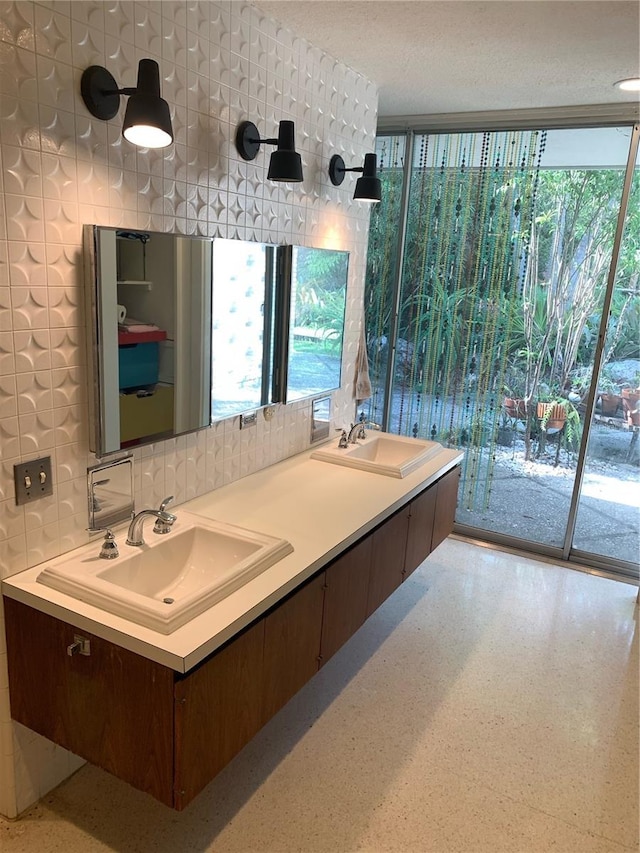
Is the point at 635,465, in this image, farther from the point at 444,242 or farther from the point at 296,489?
the point at 296,489

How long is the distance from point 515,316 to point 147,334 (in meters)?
2.56

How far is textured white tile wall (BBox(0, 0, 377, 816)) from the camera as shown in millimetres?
1689

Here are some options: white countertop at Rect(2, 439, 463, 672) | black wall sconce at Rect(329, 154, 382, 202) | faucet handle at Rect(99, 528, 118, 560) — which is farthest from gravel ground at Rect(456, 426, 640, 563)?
faucet handle at Rect(99, 528, 118, 560)

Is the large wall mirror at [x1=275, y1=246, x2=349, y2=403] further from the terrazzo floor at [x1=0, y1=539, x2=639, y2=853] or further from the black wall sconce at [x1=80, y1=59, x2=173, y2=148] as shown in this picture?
the terrazzo floor at [x1=0, y1=539, x2=639, y2=853]

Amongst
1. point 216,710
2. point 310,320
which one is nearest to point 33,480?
point 216,710

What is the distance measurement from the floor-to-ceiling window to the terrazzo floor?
3.04 ft

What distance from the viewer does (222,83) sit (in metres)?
2.30

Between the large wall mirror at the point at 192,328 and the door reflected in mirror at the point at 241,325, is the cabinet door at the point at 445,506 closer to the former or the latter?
the large wall mirror at the point at 192,328

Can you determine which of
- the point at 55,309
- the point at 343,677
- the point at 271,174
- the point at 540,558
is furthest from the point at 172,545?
the point at 540,558

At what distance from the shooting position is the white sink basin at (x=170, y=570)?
1.68 metres

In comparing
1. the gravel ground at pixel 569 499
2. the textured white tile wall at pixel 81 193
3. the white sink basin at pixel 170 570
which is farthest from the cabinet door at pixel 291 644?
the gravel ground at pixel 569 499

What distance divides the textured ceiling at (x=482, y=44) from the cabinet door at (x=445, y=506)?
74.6 inches

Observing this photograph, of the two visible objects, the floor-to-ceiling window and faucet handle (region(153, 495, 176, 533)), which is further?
the floor-to-ceiling window

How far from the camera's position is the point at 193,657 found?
155 cm
